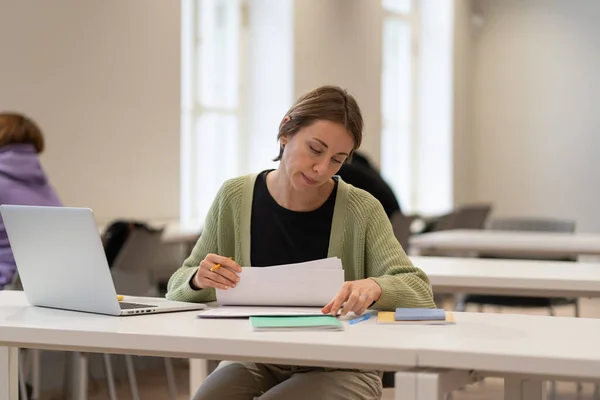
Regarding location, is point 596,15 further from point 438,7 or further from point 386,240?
point 386,240

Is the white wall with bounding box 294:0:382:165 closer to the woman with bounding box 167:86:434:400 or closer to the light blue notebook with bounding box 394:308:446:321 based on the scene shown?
the woman with bounding box 167:86:434:400

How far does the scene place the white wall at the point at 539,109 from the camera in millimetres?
10438

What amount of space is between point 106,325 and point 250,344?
34cm

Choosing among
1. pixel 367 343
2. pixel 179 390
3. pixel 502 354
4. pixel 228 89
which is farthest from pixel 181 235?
pixel 502 354

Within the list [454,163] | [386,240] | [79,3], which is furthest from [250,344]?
[454,163]

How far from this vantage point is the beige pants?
196 centimetres

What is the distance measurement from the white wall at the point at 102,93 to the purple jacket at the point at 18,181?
4.56 feet

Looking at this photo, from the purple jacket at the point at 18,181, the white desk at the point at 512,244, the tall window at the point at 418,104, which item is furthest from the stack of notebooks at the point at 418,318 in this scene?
the tall window at the point at 418,104

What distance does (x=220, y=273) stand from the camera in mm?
2004

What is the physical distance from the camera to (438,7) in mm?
10602

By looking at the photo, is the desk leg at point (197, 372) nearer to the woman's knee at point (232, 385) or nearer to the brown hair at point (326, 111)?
the woman's knee at point (232, 385)

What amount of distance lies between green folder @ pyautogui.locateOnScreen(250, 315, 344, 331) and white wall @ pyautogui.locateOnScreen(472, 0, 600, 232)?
356 inches

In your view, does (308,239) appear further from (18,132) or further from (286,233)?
→ (18,132)

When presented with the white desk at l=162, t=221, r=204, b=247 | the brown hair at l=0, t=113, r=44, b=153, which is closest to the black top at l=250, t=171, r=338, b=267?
the brown hair at l=0, t=113, r=44, b=153
